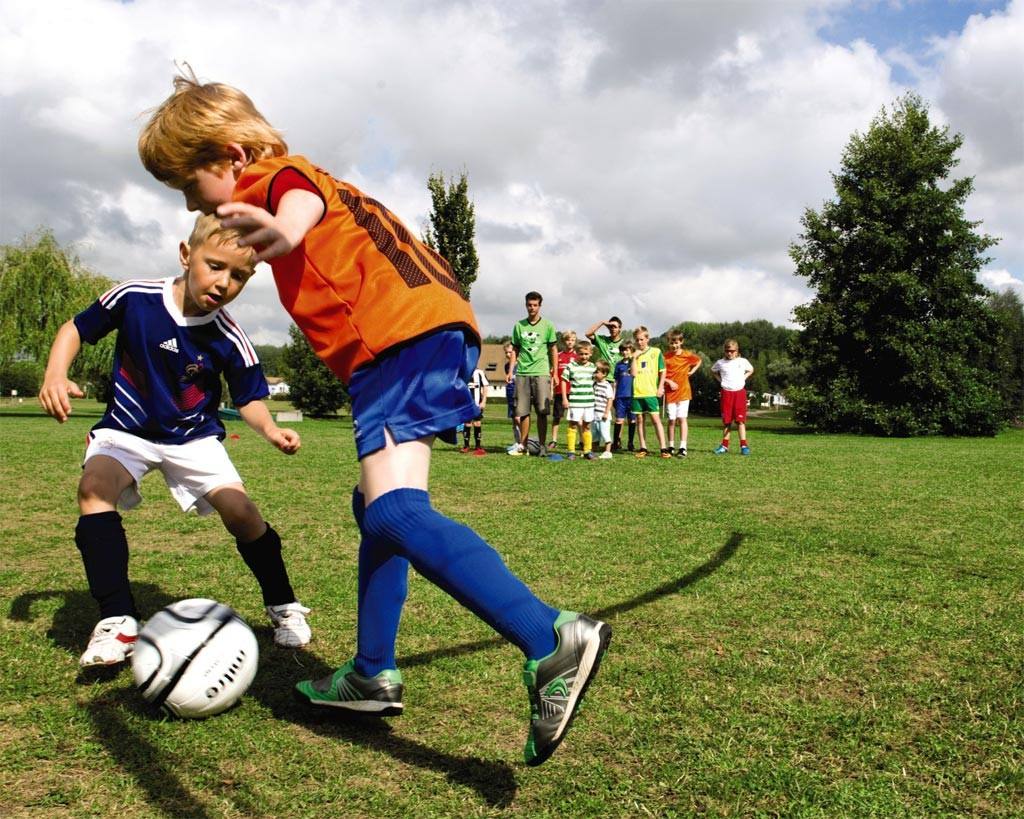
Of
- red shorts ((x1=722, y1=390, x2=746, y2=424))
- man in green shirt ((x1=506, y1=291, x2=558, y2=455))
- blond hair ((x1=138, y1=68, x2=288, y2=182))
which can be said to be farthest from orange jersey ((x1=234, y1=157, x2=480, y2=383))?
red shorts ((x1=722, y1=390, x2=746, y2=424))

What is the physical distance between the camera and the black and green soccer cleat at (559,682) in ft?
6.28

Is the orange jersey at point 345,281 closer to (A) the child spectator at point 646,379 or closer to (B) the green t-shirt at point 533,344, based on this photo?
(B) the green t-shirt at point 533,344

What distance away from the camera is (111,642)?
2.79 meters

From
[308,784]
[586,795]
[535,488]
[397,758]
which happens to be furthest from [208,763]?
[535,488]

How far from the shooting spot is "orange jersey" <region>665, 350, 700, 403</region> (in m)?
14.0

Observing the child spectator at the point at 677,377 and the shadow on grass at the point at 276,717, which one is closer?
the shadow on grass at the point at 276,717

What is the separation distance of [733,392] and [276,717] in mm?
11797

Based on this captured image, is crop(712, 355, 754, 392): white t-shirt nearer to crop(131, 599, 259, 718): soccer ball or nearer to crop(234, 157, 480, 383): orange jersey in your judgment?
crop(131, 599, 259, 718): soccer ball

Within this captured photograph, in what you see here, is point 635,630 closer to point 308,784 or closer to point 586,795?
point 586,795

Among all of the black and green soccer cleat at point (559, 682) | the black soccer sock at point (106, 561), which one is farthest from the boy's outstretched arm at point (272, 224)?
the black soccer sock at point (106, 561)

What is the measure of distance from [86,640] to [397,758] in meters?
1.69

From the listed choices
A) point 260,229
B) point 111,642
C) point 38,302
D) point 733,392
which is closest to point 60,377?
point 111,642

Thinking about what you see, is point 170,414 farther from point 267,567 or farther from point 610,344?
point 610,344

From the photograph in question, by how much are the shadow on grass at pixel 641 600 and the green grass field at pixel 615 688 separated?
2cm
